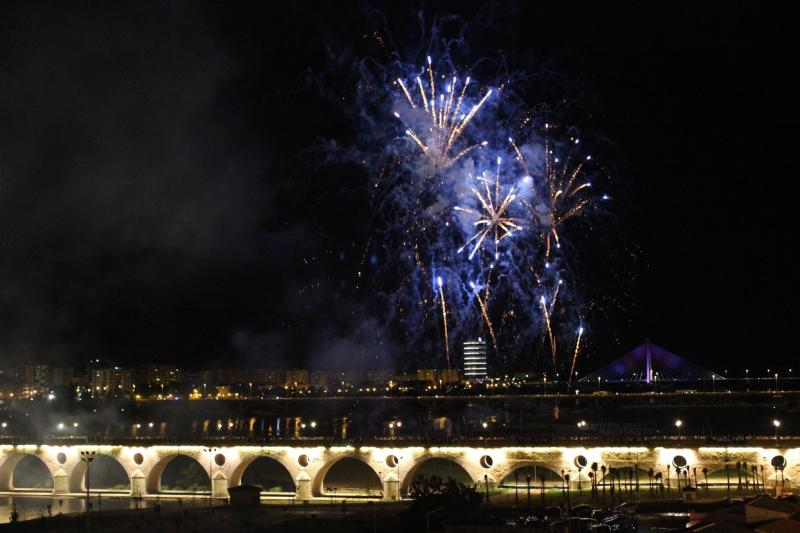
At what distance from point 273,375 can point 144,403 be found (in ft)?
79.3

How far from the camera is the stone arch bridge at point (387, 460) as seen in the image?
109 ft

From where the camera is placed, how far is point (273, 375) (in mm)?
128625

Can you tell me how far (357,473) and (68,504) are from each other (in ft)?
61.0

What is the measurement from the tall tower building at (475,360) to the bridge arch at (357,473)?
83.1 metres

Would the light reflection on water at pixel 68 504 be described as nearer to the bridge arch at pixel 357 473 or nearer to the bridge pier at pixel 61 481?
the bridge pier at pixel 61 481

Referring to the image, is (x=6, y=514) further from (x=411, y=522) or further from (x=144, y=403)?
(x=144, y=403)

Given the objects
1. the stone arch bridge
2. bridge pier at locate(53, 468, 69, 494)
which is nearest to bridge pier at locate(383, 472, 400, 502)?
the stone arch bridge

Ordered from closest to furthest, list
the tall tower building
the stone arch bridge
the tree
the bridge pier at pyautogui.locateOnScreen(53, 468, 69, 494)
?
the tree, the stone arch bridge, the bridge pier at pyautogui.locateOnScreen(53, 468, 69, 494), the tall tower building

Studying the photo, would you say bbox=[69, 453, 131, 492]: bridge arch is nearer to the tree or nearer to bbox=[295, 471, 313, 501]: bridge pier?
bbox=[295, 471, 313, 501]: bridge pier

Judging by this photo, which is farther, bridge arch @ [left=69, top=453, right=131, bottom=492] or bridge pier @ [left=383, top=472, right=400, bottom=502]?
bridge arch @ [left=69, top=453, right=131, bottom=492]

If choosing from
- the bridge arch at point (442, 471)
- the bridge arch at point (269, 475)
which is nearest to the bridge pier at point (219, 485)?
the bridge arch at point (269, 475)

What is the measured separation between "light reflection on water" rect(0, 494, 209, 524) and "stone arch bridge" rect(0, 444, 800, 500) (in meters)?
1.29

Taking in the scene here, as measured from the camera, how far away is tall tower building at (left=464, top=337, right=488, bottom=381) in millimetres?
140500

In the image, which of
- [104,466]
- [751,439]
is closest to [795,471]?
[751,439]
